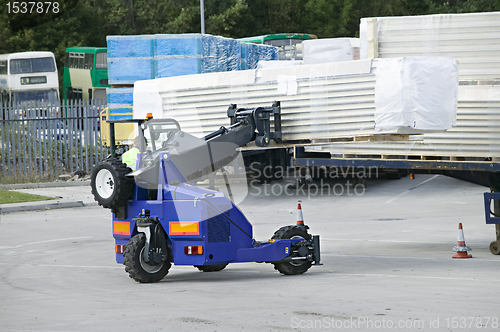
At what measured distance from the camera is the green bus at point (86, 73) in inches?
1364

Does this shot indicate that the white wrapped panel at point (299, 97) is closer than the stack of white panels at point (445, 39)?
Yes

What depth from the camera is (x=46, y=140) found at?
958 inches

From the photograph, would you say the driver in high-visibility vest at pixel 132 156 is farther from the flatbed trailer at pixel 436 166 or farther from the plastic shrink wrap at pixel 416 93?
the plastic shrink wrap at pixel 416 93

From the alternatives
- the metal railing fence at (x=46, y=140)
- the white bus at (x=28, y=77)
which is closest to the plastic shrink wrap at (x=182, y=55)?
the metal railing fence at (x=46, y=140)

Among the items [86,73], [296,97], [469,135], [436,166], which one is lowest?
[436,166]

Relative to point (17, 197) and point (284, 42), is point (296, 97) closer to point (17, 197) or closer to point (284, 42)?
point (17, 197)

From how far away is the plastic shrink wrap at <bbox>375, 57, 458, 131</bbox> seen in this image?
32.0 feet

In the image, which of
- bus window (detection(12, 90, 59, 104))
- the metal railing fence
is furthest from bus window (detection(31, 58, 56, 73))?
the metal railing fence

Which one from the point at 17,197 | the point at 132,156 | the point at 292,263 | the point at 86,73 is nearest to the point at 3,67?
the point at 86,73

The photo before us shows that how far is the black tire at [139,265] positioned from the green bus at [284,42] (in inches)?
856

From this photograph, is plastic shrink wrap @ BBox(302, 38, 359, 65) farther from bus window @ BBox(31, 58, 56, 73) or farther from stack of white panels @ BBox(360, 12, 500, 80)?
bus window @ BBox(31, 58, 56, 73)

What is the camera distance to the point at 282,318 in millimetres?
6996

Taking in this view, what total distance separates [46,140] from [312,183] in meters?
9.27

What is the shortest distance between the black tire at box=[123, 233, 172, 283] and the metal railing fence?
50.7 ft
